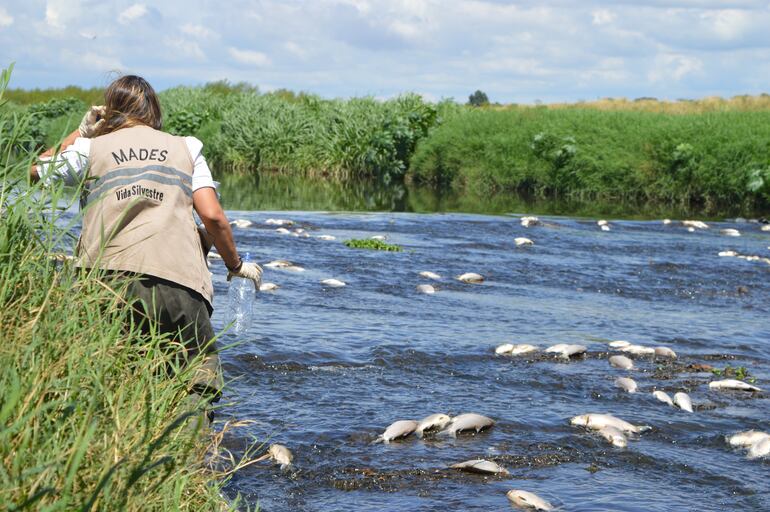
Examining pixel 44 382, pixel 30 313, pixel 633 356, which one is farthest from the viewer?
pixel 633 356

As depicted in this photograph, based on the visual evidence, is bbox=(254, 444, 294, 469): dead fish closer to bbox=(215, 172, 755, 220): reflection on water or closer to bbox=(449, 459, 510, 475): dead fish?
bbox=(449, 459, 510, 475): dead fish

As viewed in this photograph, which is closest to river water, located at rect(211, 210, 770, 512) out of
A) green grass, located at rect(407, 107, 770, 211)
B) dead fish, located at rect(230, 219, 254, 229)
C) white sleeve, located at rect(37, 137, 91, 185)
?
white sleeve, located at rect(37, 137, 91, 185)

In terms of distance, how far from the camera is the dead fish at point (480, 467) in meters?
5.62

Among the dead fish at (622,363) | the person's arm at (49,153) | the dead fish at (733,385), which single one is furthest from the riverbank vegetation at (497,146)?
the person's arm at (49,153)

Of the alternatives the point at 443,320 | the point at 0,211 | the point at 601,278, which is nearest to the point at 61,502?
the point at 0,211

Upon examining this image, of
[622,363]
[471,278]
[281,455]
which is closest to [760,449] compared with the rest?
[622,363]

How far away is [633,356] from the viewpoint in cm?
874

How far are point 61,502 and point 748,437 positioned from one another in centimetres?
469

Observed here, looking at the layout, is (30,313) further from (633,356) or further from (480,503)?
(633,356)

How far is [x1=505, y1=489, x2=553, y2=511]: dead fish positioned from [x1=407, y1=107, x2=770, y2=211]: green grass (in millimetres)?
21647

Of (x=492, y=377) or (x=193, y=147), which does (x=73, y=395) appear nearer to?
(x=193, y=147)

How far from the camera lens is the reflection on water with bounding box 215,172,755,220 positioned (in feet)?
78.4

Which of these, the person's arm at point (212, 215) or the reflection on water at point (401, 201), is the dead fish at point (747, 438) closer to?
the person's arm at point (212, 215)

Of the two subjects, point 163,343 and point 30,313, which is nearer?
point 30,313
